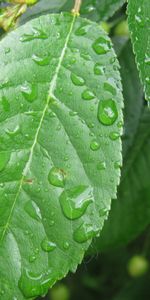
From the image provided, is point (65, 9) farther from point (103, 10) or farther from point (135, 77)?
point (135, 77)

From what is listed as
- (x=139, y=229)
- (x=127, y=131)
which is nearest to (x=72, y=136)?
(x=127, y=131)

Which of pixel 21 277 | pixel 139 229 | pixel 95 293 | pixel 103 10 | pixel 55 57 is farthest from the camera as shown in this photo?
pixel 95 293

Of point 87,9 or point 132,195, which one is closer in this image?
point 87,9

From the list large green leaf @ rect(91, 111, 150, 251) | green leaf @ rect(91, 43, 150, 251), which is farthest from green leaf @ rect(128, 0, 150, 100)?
large green leaf @ rect(91, 111, 150, 251)

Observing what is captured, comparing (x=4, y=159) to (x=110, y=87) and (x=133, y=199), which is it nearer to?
(x=110, y=87)

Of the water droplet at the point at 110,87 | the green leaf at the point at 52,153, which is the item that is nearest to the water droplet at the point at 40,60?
the green leaf at the point at 52,153

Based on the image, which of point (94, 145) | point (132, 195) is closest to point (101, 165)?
point (94, 145)

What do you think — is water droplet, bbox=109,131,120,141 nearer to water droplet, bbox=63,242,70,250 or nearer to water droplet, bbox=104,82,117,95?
water droplet, bbox=104,82,117,95

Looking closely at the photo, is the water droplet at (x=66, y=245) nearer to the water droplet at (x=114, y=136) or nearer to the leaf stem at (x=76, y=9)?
the water droplet at (x=114, y=136)
